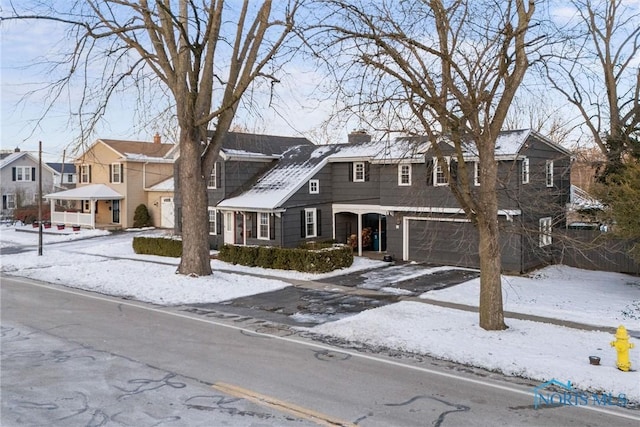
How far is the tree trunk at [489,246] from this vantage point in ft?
38.2

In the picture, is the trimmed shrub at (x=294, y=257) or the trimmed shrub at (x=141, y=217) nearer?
the trimmed shrub at (x=294, y=257)

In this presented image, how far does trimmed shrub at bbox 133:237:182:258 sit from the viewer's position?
2719 cm

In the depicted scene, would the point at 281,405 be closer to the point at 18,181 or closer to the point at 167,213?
the point at 167,213

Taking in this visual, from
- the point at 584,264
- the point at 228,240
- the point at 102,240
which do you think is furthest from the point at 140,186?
the point at 584,264

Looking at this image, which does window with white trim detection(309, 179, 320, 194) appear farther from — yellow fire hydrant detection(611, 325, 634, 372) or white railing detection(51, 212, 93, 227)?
white railing detection(51, 212, 93, 227)

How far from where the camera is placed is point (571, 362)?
31.7 feet

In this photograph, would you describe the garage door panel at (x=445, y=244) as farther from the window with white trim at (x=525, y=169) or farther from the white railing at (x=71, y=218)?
the white railing at (x=71, y=218)

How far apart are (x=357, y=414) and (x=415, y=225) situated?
1899 centimetres

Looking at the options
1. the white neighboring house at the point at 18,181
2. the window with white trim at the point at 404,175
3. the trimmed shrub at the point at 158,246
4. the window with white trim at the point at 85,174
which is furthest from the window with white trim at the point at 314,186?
the white neighboring house at the point at 18,181

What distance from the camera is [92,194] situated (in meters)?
41.0

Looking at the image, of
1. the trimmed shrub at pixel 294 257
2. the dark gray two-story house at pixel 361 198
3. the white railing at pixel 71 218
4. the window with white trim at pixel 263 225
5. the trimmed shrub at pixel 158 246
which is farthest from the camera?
the white railing at pixel 71 218

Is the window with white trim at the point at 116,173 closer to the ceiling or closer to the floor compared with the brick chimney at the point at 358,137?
closer to the floor

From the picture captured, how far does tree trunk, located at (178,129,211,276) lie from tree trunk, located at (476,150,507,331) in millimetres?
11124

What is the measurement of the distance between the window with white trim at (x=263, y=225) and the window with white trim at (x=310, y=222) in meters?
2.07
